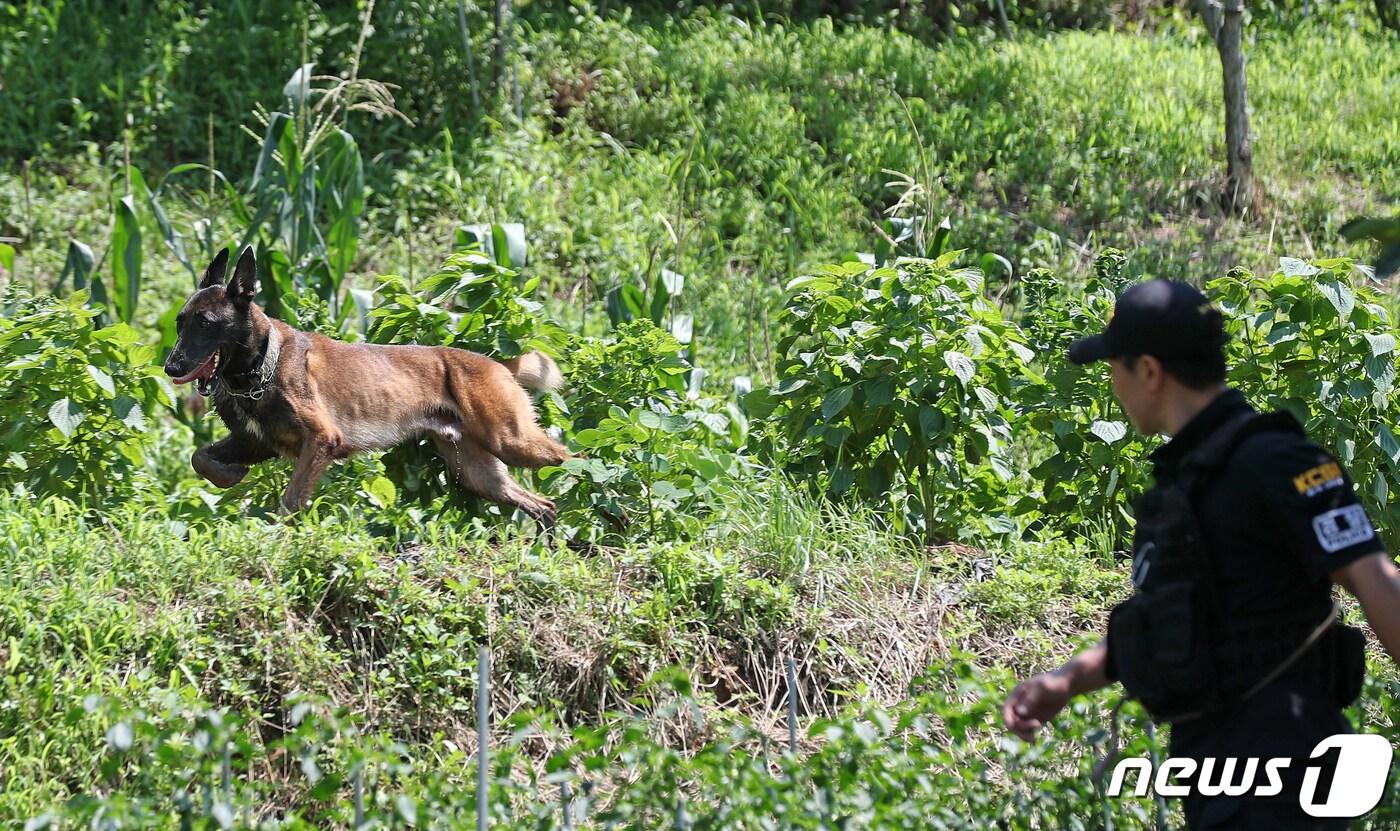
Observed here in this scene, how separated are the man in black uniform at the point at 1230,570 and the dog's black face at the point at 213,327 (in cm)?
405

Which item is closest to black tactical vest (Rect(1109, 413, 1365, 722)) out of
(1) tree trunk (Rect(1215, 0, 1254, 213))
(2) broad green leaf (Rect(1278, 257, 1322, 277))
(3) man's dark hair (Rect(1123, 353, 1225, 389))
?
(3) man's dark hair (Rect(1123, 353, 1225, 389))

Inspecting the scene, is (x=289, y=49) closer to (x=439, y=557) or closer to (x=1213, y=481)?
(x=439, y=557)

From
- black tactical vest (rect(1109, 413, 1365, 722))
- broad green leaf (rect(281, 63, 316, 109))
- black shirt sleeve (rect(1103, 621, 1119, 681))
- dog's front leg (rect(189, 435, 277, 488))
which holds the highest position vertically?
black tactical vest (rect(1109, 413, 1365, 722))

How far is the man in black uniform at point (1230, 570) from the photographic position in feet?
8.71

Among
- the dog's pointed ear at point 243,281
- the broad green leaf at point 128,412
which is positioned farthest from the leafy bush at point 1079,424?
the broad green leaf at point 128,412

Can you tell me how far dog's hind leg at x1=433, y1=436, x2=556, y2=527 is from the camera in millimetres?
6676

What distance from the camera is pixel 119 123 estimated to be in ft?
36.2

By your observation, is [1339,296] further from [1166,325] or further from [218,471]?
[218,471]

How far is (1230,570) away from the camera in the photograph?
2.78m

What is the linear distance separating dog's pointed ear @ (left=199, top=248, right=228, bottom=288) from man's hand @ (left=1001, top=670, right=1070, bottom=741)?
4181 mm

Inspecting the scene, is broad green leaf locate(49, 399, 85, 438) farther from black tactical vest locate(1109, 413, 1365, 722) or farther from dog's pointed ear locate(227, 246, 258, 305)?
black tactical vest locate(1109, 413, 1365, 722)

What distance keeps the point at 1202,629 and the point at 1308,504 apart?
1.07 feet

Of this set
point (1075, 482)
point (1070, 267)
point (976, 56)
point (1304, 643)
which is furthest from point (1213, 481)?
point (976, 56)

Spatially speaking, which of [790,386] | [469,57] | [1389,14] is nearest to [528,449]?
[790,386]
